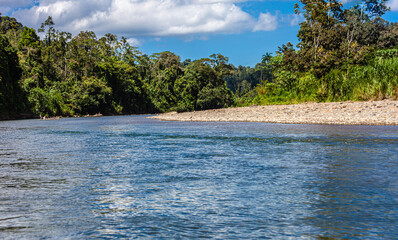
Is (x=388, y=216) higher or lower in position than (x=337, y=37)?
lower

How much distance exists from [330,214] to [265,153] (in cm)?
704

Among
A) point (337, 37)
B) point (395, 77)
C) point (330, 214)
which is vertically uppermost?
point (337, 37)

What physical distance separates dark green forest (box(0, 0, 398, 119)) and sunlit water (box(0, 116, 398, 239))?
70.9ft

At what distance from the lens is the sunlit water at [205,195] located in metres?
5.34

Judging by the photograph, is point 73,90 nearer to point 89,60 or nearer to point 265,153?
point 89,60

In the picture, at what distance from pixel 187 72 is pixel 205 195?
8065 cm

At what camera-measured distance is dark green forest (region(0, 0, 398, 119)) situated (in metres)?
35.7

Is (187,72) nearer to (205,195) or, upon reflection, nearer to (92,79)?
(92,79)

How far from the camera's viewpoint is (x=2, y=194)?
762 cm

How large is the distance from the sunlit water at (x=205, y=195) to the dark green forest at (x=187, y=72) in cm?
2160

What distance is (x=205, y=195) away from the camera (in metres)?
7.27

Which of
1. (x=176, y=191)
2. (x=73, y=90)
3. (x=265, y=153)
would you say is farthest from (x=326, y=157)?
(x=73, y=90)

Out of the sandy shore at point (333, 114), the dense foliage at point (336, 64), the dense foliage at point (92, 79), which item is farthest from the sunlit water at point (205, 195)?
the dense foliage at point (92, 79)

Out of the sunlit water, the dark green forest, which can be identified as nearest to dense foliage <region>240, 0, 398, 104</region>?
the dark green forest
